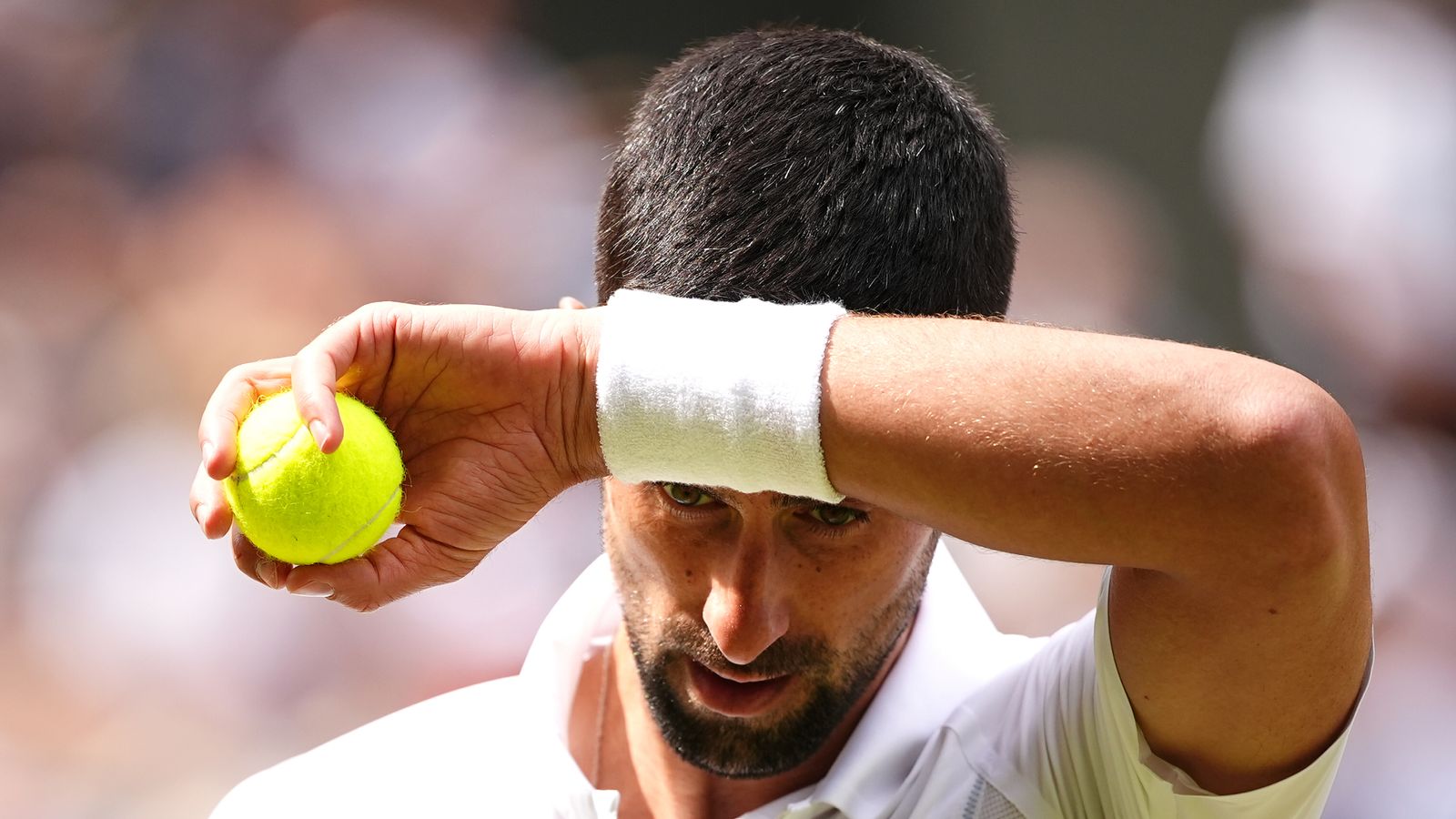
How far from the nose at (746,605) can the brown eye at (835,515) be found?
3.3 inches

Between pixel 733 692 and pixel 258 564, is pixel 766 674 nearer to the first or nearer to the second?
pixel 733 692

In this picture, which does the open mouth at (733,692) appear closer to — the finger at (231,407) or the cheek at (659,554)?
the cheek at (659,554)

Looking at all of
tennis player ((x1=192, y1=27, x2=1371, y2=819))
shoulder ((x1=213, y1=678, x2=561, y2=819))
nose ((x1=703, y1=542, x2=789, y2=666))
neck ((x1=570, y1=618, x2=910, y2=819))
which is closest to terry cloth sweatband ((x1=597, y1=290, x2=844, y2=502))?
tennis player ((x1=192, y1=27, x2=1371, y2=819))

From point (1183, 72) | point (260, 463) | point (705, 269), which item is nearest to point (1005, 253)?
point (705, 269)

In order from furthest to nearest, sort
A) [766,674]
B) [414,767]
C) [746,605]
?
[414,767], [766,674], [746,605]

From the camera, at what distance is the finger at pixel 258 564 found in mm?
1499

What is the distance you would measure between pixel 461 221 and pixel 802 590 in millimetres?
3390

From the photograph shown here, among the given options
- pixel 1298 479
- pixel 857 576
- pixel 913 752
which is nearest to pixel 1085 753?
pixel 913 752

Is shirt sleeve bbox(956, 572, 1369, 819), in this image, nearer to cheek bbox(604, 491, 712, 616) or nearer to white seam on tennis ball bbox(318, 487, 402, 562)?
cheek bbox(604, 491, 712, 616)

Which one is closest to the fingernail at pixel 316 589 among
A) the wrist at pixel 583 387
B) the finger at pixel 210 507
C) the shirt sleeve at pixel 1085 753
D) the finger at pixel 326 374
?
the finger at pixel 210 507

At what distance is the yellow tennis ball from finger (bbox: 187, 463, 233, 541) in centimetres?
2

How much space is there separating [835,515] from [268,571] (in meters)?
0.79

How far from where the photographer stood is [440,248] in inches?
192

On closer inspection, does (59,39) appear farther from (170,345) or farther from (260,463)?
(260,463)
